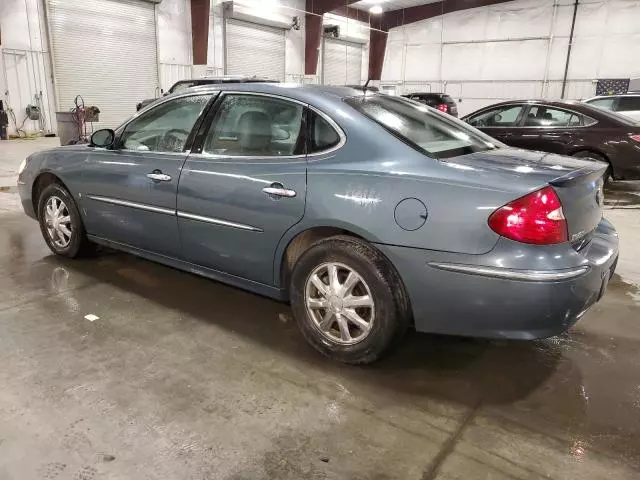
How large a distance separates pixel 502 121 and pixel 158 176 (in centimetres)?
649

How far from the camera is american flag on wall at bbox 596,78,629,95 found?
63.0 ft

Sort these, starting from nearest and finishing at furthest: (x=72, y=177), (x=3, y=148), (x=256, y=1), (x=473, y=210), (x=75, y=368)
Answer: (x=473, y=210)
(x=75, y=368)
(x=72, y=177)
(x=3, y=148)
(x=256, y=1)

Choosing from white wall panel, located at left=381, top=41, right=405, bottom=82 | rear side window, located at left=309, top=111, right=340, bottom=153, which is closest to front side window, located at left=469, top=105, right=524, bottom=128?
rear side window, located at left=309, top=111, right=340, bottom=153

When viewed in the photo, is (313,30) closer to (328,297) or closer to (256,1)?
(256,1)

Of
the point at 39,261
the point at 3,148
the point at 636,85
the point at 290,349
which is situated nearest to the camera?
the point at 290,349

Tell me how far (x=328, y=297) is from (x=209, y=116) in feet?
4.67

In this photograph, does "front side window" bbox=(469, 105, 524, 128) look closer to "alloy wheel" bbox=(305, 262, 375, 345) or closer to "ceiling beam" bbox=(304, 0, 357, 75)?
"alloy wheel" bbox=(305, 262, 375, 345)

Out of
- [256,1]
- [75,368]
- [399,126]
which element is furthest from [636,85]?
[75,368]

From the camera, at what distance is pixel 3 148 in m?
12.5

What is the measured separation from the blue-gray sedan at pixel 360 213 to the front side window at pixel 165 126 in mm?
12

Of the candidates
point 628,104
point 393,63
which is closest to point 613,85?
point 628,104

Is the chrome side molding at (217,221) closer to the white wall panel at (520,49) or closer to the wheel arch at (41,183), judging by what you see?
the wheel arch at (41,183)

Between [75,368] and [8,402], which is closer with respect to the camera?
[8,402]

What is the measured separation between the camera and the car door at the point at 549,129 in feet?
24.9
